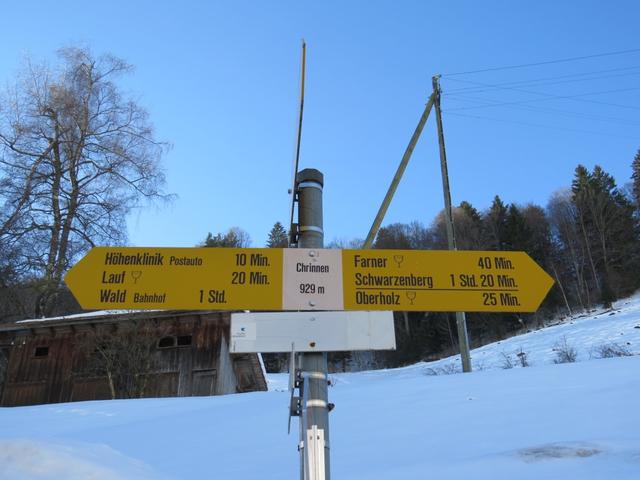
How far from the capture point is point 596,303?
4119cm

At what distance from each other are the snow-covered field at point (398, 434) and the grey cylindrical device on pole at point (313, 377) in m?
2.61

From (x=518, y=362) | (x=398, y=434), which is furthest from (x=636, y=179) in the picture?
(x=398, y=434)

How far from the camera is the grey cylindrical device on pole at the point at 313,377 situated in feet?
6.88

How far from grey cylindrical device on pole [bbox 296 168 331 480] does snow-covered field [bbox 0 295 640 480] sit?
2609 mm

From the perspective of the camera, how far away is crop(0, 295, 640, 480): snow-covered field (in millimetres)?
4348

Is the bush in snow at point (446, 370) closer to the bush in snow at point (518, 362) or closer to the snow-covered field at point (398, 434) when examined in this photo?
the bush in snow at point (518, 362)

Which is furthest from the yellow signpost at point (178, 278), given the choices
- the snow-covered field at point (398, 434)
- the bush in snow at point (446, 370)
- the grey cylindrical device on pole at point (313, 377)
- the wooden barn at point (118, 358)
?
the bush in snow at point (446, 370)

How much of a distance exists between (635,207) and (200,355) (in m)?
49.6

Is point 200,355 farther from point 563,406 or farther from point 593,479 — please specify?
point 593,479

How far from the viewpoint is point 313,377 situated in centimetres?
228

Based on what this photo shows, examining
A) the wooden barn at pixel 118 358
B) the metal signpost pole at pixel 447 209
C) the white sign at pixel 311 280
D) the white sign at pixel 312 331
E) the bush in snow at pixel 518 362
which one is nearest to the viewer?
the white sign at pixel 312 331

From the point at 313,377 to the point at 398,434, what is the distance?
4.24 metres

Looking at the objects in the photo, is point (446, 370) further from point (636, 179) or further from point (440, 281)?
point (636, 179)

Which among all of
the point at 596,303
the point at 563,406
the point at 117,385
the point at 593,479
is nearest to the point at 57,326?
the point at 117,385
